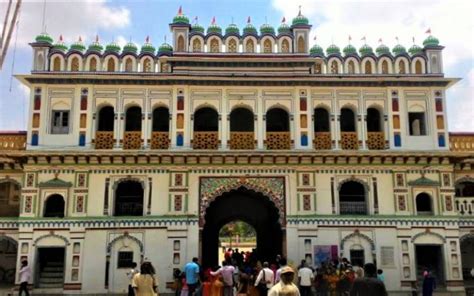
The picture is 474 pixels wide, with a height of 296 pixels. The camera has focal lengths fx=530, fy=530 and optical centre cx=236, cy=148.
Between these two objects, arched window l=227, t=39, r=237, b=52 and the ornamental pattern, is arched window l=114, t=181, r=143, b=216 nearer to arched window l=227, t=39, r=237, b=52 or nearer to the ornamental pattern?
the ornamental pattern

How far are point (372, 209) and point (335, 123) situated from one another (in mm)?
3637

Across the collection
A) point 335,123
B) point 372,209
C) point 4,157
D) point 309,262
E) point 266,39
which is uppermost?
point 266,39

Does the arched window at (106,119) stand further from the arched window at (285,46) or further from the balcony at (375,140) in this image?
the balcony at (375,140)

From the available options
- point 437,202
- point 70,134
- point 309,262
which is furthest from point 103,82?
point 437,202

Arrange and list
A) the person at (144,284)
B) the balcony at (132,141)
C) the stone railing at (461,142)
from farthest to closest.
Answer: the stone railing at (461,142) < the balcony at (132,141) < the person at (144,284)

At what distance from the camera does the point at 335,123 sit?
68.8ft

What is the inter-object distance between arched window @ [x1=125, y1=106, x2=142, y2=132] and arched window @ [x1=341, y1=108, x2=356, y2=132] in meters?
8.52

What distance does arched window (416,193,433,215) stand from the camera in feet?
69.0

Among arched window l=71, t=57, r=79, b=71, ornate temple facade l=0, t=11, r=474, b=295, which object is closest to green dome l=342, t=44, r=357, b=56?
ornate temple facade l=0, t=11, r=474, b=295

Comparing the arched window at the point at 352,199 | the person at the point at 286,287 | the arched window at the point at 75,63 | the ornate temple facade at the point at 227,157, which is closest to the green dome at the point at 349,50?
the ornate temple facade at the point at 227,157

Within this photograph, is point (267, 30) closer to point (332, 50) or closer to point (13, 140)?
point (332, 50)

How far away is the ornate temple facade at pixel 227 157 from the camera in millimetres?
19938

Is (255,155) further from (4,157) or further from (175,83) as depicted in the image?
(4,157)

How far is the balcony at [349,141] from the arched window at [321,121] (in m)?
1.50
